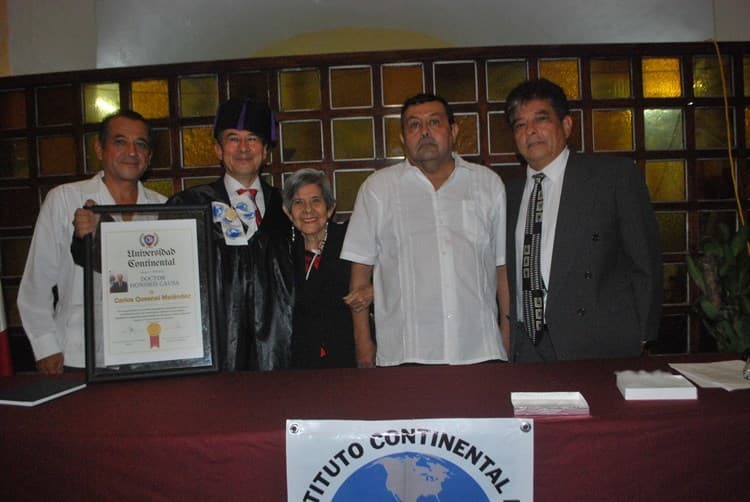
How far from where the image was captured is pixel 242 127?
7.98 feet

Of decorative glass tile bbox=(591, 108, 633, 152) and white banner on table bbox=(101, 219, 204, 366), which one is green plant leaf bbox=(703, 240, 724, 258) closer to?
decorative glass tile bbox=(591, 108, 633, 152)

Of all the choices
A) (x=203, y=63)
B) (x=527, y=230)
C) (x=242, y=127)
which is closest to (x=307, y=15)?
(x=203, y=63)

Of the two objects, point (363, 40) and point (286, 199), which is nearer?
point (286, 199)

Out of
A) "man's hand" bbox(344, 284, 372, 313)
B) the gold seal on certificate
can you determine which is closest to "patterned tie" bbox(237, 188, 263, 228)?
"man's hand" bbox(344, 284, 372, 313)

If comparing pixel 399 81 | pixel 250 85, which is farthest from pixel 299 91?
pixel 399 81

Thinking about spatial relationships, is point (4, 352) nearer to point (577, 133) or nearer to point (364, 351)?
point (364, 351)

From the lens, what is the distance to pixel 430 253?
219 centimetres

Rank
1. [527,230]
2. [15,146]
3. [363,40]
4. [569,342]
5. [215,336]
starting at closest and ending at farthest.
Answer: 1. [215,336]
2. [569,342]
3. [527,230]
4. [15,146]
5. [363,40]

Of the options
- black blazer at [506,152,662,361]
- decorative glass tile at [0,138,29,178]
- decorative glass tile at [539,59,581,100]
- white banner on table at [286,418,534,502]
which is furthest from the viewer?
decorative glass tile at [0,138,29,178]

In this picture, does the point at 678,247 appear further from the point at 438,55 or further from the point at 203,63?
the point at 203,63

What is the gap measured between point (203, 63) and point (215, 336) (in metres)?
2.63

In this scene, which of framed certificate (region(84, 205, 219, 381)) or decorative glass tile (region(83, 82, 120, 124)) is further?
decorative glass tile (region(83, 82, 120, 124))

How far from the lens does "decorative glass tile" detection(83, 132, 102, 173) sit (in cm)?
384

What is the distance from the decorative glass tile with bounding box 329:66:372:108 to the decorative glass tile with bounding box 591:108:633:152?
151cm
